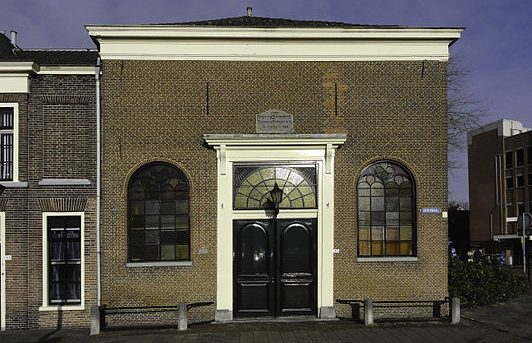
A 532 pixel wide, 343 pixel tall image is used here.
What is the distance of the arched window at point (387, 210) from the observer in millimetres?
13914

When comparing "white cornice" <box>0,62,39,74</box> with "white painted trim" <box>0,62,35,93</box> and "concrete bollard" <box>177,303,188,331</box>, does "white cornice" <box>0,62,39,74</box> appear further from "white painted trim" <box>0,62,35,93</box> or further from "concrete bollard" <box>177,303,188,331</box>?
"concrete bollard" <box>177,303,188,331</box>

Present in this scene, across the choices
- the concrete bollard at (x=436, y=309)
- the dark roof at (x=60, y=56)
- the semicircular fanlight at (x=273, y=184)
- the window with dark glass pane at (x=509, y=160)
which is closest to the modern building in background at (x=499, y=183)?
the window with dark glass pane at (x=509, y=160)

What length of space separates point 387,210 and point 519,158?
46810mm

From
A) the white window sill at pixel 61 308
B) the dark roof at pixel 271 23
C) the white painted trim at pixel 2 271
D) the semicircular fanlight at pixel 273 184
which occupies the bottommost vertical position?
the white window sill at pixel 61 308

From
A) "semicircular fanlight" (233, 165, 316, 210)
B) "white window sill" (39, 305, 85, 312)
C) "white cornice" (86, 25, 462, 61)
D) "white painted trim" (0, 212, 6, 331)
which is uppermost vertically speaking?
"white cornice" (86, 25, 462, 61)

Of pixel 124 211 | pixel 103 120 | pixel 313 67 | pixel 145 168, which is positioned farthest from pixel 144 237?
pixel 313 67

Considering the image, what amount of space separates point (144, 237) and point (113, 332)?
2259mm

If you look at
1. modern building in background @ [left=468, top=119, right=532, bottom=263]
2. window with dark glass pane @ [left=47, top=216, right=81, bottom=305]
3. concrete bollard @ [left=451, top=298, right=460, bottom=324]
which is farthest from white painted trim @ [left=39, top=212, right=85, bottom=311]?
modern building in background @ [left=468, top=119, right=532, bottom=263]

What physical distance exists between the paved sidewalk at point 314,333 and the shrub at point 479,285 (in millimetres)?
2422

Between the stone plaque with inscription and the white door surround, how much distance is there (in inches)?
11.7

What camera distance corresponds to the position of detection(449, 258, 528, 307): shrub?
16203 mm

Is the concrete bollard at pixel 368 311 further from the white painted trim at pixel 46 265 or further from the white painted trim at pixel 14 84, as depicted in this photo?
the white painted trim at pixel 14 84

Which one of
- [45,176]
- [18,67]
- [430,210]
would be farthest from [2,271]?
[430,210]

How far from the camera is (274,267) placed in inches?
536
